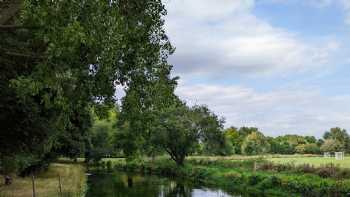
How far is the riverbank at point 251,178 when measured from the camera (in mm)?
38250

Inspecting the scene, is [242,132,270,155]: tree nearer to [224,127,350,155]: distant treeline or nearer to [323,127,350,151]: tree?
[224,127,350,155]: distant treeline

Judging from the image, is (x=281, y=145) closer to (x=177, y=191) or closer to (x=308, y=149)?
(x=308, y=149)

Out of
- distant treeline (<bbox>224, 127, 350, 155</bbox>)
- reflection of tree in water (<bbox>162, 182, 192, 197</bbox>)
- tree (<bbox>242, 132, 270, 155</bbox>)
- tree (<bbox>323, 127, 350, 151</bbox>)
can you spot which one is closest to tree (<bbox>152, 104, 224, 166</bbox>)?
reflection of tree in water (<bbox>162, 182, 192, 197</bbox>)

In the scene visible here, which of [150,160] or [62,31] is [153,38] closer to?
[62,31]

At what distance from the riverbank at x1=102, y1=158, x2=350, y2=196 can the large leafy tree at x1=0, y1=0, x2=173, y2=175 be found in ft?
84.4

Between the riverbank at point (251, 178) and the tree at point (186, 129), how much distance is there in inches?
146

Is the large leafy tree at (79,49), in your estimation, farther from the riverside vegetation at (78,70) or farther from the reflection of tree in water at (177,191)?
the reflection of tree in water at (177,191)

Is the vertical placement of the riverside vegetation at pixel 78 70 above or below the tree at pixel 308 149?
above

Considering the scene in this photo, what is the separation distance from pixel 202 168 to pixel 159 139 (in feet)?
24.6

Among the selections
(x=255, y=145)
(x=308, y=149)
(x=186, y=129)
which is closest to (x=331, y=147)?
(x=308, y=149)

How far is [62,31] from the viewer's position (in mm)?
10914

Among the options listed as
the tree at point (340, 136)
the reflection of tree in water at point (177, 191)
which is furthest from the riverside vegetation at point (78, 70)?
the tree at point (340, 136)

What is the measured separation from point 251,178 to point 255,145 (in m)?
60.9

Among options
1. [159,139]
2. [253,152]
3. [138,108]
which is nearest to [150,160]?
[159,139]
